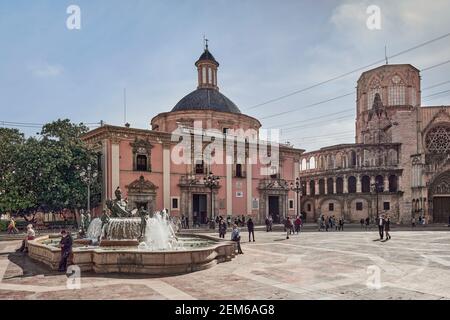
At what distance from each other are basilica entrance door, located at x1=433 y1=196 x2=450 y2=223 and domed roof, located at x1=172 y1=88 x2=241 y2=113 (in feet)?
78.3

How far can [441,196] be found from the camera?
132ft

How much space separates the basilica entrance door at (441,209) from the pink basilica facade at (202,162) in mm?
14992

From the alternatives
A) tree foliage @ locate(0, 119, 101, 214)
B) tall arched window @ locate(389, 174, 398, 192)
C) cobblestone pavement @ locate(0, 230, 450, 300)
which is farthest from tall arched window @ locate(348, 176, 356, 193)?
cobblestone pavement @ locate(0, 230, 450, 300)

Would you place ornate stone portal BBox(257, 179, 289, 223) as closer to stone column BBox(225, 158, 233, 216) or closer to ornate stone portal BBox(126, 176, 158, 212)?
stone column BBox(225, 158, 233, 216)

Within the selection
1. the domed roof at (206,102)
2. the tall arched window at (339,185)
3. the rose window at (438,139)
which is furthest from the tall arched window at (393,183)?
the domed roof at (206,102)

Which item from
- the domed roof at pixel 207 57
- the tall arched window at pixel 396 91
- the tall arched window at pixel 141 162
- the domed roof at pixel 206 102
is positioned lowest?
the tall arched window at pixel 141 162

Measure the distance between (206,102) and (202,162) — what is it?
823 cm

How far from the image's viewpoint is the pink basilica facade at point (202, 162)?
29.3 m

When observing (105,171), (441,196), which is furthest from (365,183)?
(105,171)

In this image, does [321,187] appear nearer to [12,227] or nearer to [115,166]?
[115,166]

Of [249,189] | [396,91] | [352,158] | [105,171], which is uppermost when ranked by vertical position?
[396,91]

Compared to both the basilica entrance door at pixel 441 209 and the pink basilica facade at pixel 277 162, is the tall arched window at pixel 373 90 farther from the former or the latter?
the basilica entrance door at pixel 441 209

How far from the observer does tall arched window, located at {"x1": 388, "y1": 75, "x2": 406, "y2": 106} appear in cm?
4925
